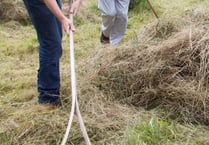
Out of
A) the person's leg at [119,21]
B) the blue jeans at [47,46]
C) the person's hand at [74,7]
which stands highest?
the person's hand at [74,7]

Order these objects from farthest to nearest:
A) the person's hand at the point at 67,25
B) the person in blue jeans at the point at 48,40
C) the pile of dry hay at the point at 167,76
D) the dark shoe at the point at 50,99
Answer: the dark shoe at the point at 50,99 → the pile of dry hay at the point at 167,76 → the person in blue jeans at the point at 48,40 → the person's hand at the point at 67,25

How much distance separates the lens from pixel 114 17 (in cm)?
425

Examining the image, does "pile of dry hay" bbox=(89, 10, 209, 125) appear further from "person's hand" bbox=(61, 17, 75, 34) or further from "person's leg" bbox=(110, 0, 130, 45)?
"person's leg" bbox=(110, 0, 130, 45)

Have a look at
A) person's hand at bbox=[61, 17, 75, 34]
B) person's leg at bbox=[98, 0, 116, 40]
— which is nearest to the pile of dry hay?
person's hand at bbox=[61, 17, 75, 34]

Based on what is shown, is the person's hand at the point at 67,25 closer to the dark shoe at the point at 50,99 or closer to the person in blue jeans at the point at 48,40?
the person in blue jeans at the point at 48,40

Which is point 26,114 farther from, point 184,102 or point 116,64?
point 184,102

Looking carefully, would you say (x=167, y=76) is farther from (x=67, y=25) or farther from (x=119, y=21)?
(x=119, y=21)

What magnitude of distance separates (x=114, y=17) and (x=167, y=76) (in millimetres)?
1354

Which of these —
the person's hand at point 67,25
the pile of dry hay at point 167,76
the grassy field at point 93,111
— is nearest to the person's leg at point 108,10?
the grassy field at point 93,111

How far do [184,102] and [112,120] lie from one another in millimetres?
477

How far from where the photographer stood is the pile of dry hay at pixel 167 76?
286cm

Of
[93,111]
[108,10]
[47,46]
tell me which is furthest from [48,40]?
[108,10]

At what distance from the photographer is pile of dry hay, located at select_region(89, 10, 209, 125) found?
2.86 m

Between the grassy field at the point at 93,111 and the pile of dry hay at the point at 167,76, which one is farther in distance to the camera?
the pile of dry hay at the point at 167,76
